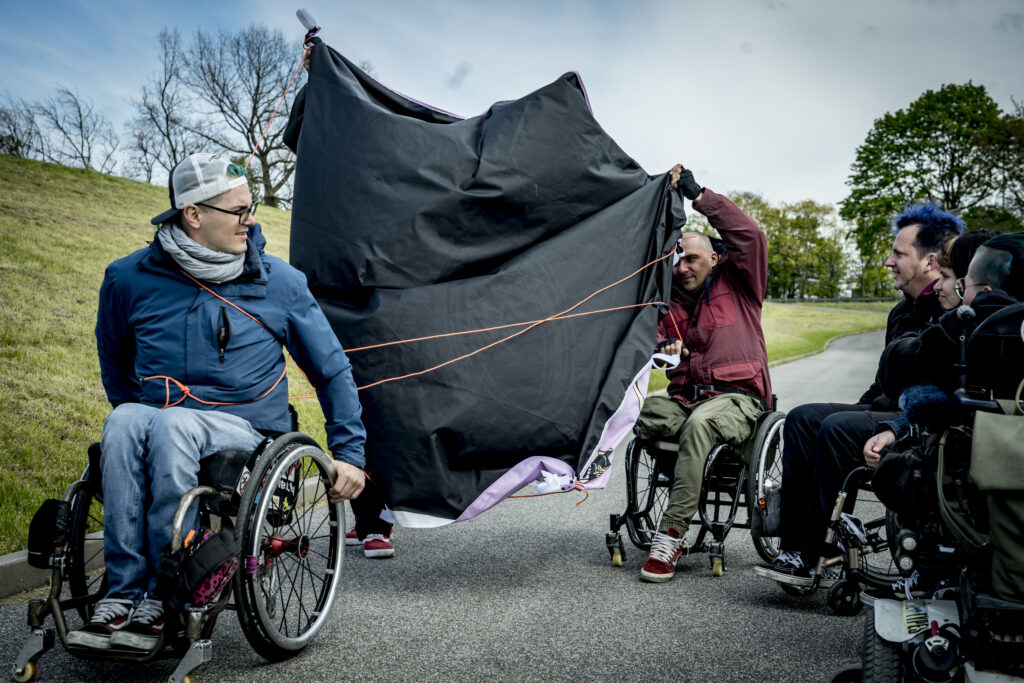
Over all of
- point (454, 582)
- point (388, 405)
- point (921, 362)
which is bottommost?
point (454, 582)

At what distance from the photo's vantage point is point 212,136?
27.9 meters

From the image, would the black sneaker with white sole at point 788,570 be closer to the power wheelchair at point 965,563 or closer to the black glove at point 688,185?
the power wheelchair at point 965,563

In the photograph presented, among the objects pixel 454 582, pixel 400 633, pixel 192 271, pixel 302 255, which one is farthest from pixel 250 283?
pixel 454 582

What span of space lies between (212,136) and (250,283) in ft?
88.8

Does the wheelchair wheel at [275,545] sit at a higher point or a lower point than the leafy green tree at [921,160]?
lower

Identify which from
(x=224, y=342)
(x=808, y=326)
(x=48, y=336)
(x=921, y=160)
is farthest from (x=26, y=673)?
(x=921, y=160)

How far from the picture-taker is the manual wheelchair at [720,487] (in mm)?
4094

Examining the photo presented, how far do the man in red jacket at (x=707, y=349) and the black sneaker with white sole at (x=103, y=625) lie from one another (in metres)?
2.41

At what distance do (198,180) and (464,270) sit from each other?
1367mm

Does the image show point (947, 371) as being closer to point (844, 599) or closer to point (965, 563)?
point (965, 563)

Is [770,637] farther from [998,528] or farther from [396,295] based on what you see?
[396,295]

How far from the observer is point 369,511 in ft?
14.2

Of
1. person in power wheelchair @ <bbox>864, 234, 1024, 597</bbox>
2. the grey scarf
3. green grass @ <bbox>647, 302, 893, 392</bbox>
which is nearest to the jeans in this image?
the grey scarf

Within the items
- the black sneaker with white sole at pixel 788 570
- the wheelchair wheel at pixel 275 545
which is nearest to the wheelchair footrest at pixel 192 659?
the wheelchair wheel at pixel 275 545
